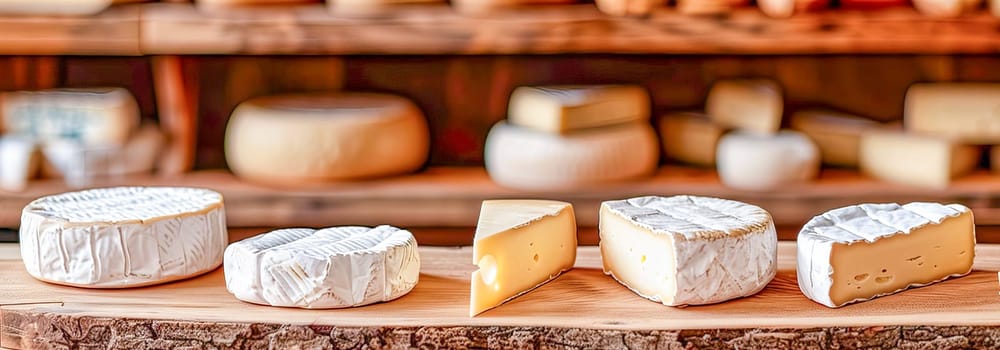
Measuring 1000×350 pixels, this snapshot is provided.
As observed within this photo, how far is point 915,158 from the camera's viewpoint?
1.92 meters

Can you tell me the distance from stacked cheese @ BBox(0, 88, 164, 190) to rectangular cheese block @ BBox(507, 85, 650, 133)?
68cm

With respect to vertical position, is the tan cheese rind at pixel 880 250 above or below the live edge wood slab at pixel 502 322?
above

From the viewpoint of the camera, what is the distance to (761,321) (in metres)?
1.06

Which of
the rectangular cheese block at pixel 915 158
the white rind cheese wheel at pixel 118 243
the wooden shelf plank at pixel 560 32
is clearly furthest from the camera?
the rectangular cheese block at pixel 915 158

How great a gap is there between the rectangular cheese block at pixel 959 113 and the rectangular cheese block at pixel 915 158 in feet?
0.10

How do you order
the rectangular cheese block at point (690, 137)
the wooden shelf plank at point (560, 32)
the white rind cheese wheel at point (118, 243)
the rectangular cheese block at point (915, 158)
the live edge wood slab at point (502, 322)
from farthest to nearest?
the rectangular cheese block at point (690, 137) < the rectangular cheese block at point (915, 158) < the wooden shelf plank at point (560, 32) < the white rind cheese wheel at point (118, 243) < the live edge wood slab at point (502, 322)

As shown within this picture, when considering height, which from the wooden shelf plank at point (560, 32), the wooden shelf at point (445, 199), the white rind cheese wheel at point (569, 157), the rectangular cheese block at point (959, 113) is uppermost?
the wooden shelf plank at point (560, 32)

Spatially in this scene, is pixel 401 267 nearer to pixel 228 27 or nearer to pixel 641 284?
pixel 641 284

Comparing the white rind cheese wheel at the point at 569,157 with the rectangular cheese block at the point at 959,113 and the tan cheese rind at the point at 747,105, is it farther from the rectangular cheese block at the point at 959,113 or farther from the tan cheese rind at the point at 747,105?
the rectangular cheese block at the point at 959,113

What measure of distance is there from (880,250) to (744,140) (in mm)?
790

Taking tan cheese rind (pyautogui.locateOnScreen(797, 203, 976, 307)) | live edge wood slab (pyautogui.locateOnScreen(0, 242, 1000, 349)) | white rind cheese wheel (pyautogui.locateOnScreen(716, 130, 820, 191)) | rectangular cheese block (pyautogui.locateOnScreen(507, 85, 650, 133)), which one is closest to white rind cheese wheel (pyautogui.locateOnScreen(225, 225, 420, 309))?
live edge wood slab (pyautogui.locateOnScreen(0, 242, 1000, 349))

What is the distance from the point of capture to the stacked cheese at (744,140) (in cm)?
191

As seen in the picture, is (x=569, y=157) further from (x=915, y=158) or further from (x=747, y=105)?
(x=915, y=158)

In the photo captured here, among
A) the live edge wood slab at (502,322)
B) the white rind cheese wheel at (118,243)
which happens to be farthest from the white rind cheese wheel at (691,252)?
the white rind cheese wheel at (118,243)
